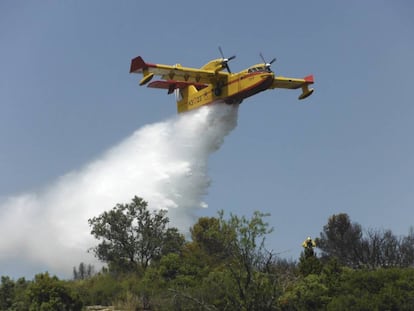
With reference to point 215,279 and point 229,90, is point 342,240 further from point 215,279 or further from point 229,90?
point 215,279

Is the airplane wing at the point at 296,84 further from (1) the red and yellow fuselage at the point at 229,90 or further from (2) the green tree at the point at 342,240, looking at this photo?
(2) the green tree at the point at 342,240

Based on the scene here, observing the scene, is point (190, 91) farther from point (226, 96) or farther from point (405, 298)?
Answer: point (405, 298)

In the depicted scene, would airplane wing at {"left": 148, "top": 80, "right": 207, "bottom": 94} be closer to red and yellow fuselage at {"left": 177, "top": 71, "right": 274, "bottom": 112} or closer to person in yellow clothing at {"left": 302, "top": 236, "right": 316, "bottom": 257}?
red and yellow fuselage at {"left": 177, "top": 71, "right": 274, "bottom": 112}

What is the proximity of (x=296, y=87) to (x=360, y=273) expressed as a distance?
2303 cm

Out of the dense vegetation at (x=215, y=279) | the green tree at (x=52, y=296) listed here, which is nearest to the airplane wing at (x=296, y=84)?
the dense vegetation at (x=215, y=279)

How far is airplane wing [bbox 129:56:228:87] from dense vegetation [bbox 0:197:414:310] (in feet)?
33.2

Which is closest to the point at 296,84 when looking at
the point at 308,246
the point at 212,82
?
the point at 212,82

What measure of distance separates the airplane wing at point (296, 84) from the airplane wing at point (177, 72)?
6211 mm

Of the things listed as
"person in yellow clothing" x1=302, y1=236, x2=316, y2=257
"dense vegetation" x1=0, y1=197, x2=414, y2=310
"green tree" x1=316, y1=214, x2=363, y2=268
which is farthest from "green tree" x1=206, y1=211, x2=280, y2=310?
"green tree" x1=316, y1=214, x2=363, y2=268

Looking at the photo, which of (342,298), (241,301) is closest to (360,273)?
(342,298)

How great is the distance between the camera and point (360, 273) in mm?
25812

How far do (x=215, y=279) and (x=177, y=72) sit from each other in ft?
66.6

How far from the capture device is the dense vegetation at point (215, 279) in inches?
860

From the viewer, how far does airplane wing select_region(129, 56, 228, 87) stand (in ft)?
126
